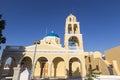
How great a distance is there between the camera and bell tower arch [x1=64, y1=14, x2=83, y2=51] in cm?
2672

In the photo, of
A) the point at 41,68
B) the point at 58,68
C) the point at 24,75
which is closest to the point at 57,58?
the point at 58,68

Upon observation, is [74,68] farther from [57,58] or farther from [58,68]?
[57,58]

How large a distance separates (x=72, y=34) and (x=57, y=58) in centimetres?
653

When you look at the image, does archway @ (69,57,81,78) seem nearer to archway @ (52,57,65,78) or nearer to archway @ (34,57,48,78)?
archway @ (52,57,65,78)

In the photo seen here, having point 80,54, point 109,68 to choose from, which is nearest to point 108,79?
point 80,54

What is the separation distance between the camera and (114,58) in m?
30.5

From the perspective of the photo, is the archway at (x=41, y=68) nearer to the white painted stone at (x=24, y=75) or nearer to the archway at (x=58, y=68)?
the archway at (x=58, y=68)

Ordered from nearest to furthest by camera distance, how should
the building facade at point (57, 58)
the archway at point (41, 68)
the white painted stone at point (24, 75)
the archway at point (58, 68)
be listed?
1. the white painted stone at point (24, 75)
2. the building facade at point (57, 58)
3. the archway at point (58, 68)
4. the archway at point (41, 68)

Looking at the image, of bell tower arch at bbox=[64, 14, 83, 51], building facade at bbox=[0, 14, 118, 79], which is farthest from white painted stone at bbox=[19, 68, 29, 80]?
bell tower arch at bbox=[64, 14, 83, 51]

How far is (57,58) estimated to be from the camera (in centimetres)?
2730

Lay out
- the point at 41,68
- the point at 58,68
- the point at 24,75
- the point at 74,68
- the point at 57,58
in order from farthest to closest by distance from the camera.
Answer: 1. the point at 74,68
2. the point at 41,68
3. the point at 58,68
4. the point at 57,58
5. the point at 24,75

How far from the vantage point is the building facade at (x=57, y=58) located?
24.1 metres

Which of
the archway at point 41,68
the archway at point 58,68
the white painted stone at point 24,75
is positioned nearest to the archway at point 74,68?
the archway at point 58,68

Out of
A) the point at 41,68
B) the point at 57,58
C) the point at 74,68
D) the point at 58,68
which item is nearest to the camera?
the point at 57,58
